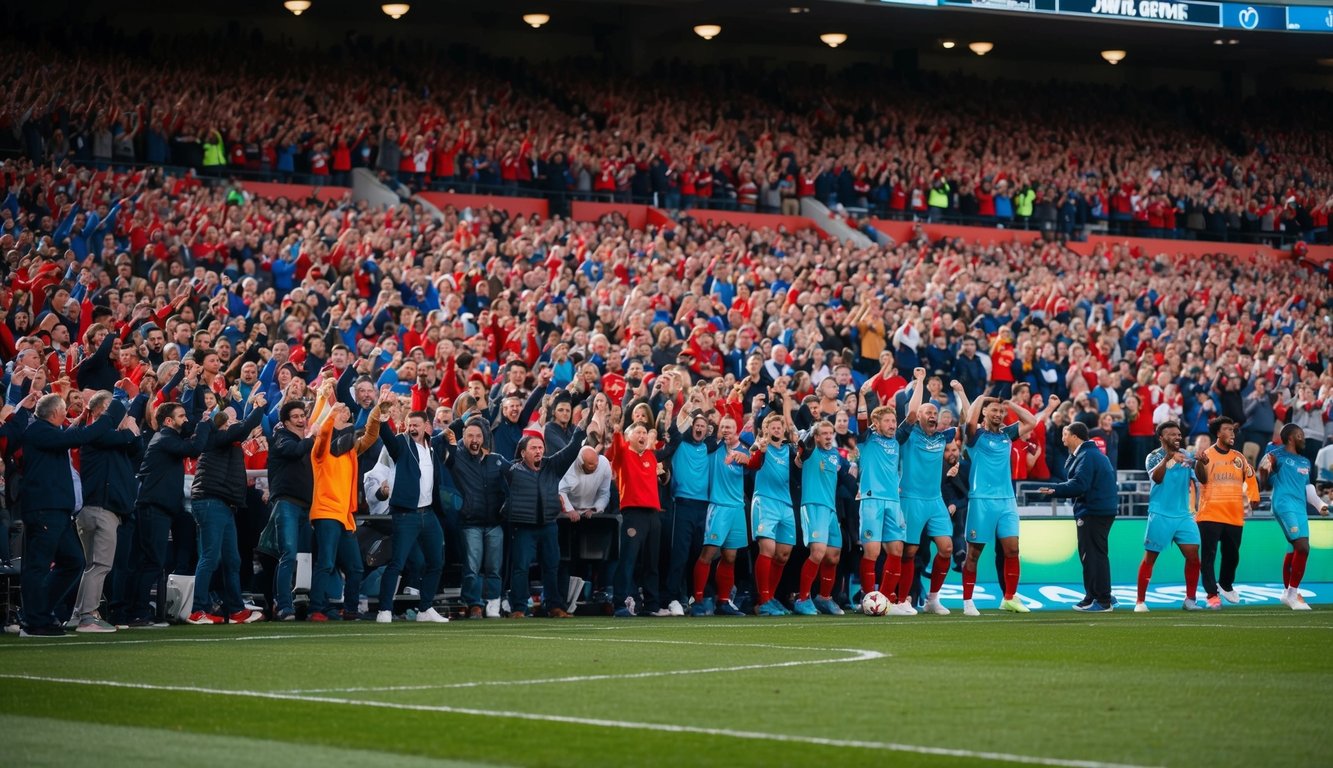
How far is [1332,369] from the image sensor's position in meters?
29.8

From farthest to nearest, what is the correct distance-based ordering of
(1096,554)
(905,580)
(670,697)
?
(1096,554) → (905,580) → (670,697)

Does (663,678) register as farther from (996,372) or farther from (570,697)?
(996,372)

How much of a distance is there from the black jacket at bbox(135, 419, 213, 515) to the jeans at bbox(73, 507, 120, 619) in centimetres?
67

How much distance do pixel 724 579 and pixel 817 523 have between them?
3.56 feet

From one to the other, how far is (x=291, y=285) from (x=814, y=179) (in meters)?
15.9

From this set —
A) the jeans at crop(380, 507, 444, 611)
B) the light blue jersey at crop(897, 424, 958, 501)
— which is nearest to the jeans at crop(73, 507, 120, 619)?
the jeans at crop(380, 507, 444, 611)

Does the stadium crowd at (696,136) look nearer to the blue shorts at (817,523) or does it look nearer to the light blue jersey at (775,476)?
the light blue jersey at (775,476)

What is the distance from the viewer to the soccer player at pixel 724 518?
17.7 meters

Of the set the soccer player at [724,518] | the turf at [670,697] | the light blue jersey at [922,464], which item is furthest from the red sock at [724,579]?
the turf at [670,697]

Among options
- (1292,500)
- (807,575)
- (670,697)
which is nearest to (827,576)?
(807,575)

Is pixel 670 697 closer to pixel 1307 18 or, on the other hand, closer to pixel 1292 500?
pixel 1292 500

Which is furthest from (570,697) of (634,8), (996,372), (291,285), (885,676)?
(634,8)

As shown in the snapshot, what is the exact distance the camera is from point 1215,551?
1938cm

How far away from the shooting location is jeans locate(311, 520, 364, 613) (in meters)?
15.9
